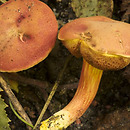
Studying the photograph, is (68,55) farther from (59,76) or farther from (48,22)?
(48,22)

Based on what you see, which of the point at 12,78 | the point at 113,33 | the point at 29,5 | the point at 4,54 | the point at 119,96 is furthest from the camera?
the point at 119,96

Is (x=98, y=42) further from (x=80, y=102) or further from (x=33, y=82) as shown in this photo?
(x=33, y=82)

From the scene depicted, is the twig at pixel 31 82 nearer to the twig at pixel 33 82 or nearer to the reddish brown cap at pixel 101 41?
the twig at pixel 33 82

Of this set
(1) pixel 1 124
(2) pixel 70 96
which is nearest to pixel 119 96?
(2) pixel 70 96

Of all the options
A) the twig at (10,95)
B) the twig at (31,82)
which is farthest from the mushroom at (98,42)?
the twig at (31,82)

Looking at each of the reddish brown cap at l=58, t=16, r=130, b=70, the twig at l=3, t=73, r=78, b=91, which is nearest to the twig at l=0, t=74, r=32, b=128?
the twig at l=3, t=73, r=78, b=91

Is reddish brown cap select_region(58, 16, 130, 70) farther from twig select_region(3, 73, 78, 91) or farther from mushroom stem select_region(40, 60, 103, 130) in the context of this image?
twig select_region(3, 73, 78, 91)

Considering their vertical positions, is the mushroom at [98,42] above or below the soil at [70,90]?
above
